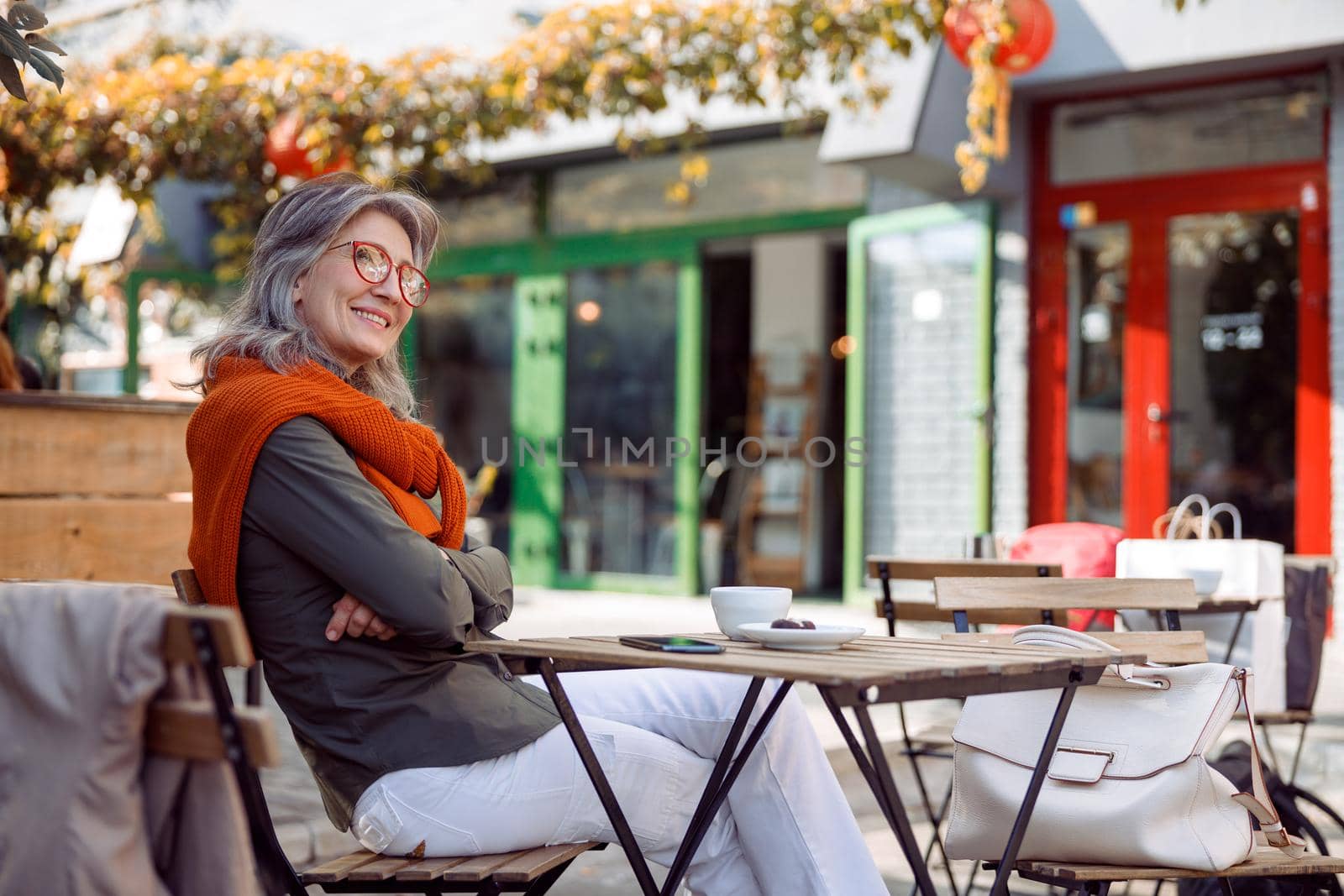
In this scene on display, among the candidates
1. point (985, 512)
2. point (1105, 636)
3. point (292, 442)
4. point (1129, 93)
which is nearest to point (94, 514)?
point (292, 442)

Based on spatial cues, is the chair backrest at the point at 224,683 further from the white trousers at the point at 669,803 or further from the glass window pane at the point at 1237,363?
the glass window pane at the point at 1237,363

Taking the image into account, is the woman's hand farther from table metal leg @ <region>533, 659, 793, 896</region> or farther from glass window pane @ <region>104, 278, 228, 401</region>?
glass window pane @ <region>104, 278, 228, 401</region>

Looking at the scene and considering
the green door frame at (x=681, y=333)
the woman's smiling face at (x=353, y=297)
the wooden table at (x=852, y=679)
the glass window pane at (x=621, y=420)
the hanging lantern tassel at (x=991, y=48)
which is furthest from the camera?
the glass window pane at (x=621, y=420)

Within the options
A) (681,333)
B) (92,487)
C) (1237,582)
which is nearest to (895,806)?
(1237,582)

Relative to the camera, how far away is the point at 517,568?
9.05 m

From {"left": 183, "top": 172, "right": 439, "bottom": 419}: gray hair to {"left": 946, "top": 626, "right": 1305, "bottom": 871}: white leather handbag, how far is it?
120 cm

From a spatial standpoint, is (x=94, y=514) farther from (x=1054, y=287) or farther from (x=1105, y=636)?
(x=1054, y=287)

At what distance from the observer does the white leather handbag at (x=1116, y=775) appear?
2.10m

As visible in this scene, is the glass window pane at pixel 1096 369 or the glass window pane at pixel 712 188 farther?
the glass window pane at pixel 712 188

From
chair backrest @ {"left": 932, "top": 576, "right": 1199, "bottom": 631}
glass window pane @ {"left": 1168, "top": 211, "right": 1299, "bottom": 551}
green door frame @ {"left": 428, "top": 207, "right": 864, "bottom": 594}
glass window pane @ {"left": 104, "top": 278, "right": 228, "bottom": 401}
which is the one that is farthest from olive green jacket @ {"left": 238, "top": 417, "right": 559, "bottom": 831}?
glass window pane @ {"left": 104, "top": 278, "right": 228, "bottom": 401}

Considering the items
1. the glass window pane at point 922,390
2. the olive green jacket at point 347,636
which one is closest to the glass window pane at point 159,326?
the glass window pane at point 922,390

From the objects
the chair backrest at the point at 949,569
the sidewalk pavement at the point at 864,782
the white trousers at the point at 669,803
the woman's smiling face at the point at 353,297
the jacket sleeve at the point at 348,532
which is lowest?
the sidewalk pavement at the point at 864,782

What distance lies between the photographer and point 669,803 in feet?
6.98

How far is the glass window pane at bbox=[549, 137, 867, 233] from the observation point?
8055 mm
